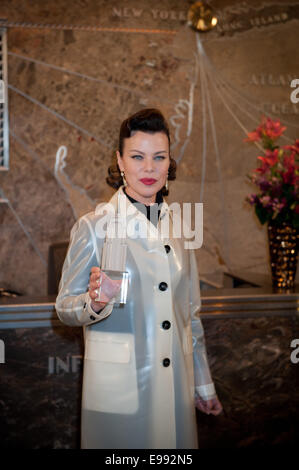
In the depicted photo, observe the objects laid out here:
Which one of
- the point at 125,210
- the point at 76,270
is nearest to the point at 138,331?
the point at 76,270

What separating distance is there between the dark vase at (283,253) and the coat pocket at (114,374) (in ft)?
3.60

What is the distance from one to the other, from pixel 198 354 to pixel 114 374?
11.8 inches

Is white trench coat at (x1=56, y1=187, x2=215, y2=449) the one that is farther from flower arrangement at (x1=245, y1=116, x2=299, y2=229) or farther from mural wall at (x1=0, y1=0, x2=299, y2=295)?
mural wall at (x1=0, y1=0, x2=299, y2=295)

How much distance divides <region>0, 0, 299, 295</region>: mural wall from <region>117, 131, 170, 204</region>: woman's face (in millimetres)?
1981

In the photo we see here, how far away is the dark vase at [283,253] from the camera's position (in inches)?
83.0

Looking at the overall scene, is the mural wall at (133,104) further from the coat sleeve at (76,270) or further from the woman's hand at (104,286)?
the woman's hand at (104,286)

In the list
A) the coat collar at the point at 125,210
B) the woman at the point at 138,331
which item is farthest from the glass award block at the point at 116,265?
the coat collar at the point at 125,210

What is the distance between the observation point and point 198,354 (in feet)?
4.56

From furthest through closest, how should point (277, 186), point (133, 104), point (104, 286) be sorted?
→ point (133, 104)
point (277, 186)
point (104, 286)

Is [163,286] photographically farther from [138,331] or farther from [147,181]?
[147,181]

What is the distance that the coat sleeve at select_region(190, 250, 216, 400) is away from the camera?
53.9 inches

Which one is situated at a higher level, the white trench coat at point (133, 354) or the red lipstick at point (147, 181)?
the red lipstick at point (147, 181)

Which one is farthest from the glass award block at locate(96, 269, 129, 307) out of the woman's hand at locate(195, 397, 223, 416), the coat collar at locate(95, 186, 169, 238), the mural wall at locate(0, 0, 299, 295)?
the mural wall at locate(0, 0, 299, 295)
